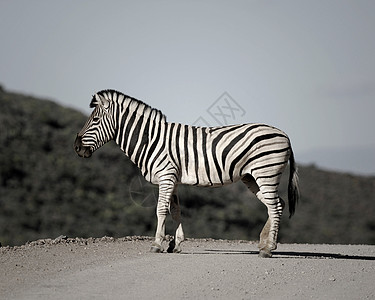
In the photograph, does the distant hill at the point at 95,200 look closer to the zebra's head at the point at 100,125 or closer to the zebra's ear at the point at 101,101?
the zebra's head at the point at 100,125

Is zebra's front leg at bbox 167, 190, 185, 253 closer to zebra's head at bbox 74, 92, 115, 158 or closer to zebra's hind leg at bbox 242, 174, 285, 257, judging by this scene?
zebra's hind leg at bbox 242, 174, 285, 257

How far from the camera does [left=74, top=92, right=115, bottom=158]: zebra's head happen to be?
1243 cm

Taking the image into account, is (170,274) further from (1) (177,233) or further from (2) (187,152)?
(2) (187,152)

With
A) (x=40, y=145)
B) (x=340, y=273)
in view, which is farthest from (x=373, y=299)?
(x=40, y=145)

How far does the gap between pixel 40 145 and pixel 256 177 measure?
27076mm

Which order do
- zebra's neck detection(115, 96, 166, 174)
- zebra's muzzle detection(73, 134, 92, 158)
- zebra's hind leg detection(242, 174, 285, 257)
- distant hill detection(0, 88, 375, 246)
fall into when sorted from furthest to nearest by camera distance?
distant hill detection(0, 88, 375, 246), zebra's muzzle detection(73, 134, 92, 158), zebra's neck detection(115, 96, 166, 174), zebra's hind leg detection(242, 174, 285, 257)

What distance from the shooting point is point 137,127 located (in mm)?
12344

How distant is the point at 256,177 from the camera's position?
11.6m

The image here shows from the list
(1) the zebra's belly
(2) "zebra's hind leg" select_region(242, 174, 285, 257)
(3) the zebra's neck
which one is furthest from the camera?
(3) the zebra's neck

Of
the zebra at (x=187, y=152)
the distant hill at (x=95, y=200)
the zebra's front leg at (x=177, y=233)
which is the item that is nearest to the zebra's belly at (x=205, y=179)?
the zebra at (x=187, y=152)

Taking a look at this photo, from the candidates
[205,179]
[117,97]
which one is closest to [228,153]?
[205,179]

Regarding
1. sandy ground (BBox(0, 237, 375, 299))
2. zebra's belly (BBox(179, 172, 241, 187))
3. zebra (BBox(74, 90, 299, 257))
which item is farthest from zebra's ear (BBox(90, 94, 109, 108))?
sandy ground (BBox(0, 237, 375, 299))

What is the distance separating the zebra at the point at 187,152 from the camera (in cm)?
1166

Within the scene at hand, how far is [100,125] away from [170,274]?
384 cm
